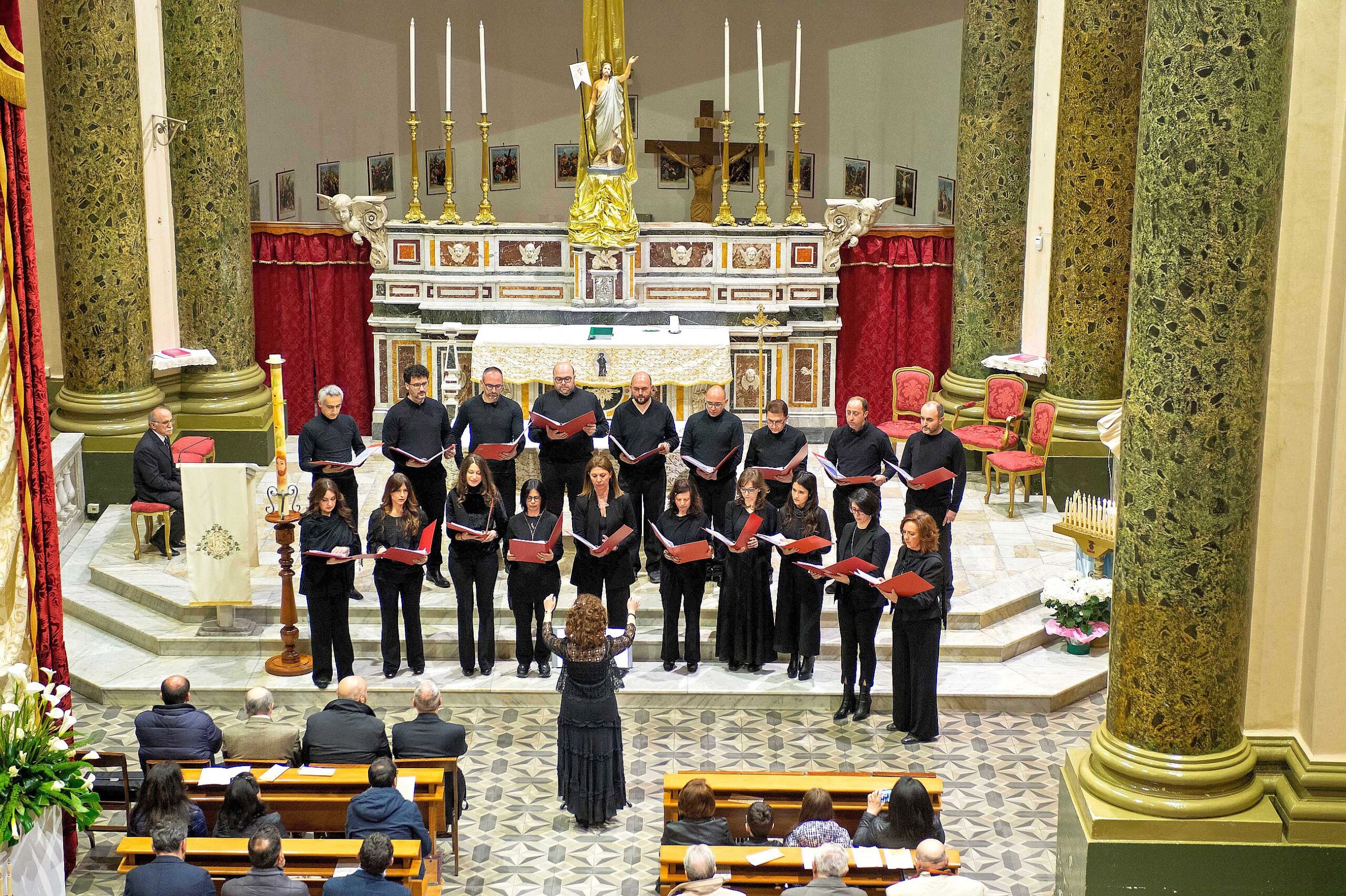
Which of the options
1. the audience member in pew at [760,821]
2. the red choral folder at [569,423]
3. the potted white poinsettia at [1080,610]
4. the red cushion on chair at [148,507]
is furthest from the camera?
the red cushion on chair at [148,507]

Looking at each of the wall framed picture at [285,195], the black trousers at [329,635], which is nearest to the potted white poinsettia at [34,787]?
the black trousers at [329,635]

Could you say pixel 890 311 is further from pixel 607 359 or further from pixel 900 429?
pixel 607 359

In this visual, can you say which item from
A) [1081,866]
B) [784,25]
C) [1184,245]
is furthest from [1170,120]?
[784,25]

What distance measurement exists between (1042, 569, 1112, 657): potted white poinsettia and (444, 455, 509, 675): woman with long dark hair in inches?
148

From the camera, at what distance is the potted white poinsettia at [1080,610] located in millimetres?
10414

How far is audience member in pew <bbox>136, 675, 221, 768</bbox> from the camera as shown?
307 inches

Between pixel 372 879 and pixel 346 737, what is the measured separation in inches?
63.9

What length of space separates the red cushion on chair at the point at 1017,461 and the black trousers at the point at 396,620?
5.13 meters

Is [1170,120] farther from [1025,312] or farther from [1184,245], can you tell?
[1025,312]

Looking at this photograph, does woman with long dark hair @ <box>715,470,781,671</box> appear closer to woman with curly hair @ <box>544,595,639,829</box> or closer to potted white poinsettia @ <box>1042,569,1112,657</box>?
woman with curly hair @ <box>544,595,639,829</box>

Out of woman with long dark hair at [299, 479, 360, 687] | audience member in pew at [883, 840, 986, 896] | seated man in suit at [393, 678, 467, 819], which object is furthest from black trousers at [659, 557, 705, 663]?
audience member in pew at [883, 840, 986, 896]

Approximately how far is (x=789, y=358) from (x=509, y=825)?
297 inches

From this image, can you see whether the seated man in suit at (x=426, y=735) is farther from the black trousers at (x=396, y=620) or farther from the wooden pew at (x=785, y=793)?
the black trousers at (x=396, y=620)

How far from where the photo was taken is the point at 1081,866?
22.8 feet
